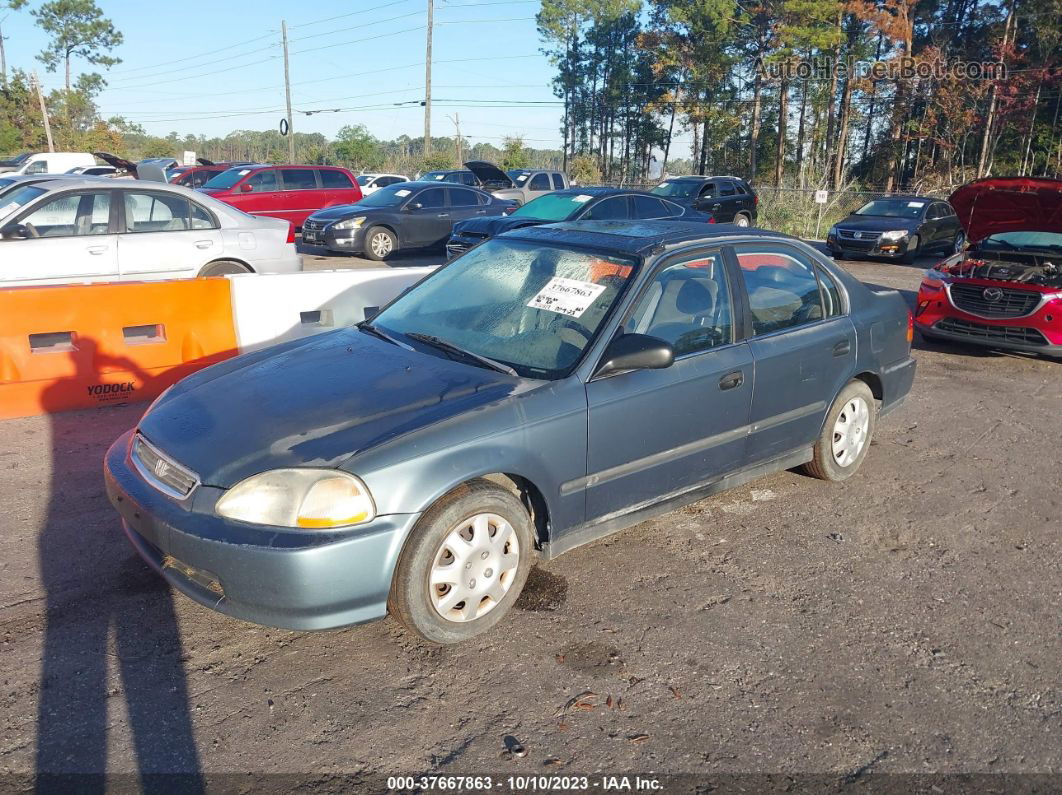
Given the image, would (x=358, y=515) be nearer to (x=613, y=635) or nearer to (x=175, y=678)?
(x=175, y=678)

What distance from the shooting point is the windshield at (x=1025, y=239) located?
8.95 metres

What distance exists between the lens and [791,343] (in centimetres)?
450

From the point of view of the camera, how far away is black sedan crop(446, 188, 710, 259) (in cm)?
1267

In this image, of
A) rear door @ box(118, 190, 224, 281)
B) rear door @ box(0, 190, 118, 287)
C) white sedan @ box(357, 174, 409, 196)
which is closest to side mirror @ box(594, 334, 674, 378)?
rear door @ box(118, 190, 224, 281)

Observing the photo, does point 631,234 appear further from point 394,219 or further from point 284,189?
point 284,189

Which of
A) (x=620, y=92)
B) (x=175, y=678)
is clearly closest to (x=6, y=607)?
(x=175, y=678)

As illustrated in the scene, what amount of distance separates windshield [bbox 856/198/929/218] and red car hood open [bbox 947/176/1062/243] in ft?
29.5

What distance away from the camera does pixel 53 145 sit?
155 ft

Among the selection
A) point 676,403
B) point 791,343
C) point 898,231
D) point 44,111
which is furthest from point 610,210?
point 44,111

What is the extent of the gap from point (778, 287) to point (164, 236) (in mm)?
6499

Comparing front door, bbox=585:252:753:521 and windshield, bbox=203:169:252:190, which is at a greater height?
windshield, bbox=203:169:252:190

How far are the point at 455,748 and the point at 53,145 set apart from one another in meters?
54.7

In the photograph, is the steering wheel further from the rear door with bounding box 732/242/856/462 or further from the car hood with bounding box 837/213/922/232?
the car hood with bounding box 837/213/922/232

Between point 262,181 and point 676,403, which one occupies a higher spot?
point 262,181
